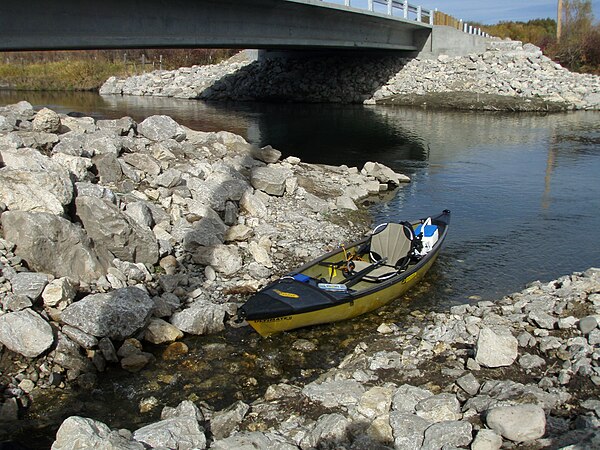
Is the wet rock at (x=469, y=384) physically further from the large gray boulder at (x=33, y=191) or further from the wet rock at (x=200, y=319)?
the large gray boulder at (x=33, y=191)

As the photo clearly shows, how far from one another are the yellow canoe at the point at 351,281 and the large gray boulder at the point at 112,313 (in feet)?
4.81

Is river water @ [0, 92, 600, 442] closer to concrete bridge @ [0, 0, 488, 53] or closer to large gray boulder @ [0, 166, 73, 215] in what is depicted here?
large gray boulder @ [0, 166, 73, 215]

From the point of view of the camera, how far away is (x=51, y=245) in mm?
9039

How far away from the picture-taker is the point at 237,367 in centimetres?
812

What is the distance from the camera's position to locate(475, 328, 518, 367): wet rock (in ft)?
24.1

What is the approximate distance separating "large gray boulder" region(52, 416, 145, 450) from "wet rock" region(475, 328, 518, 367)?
4.30 m

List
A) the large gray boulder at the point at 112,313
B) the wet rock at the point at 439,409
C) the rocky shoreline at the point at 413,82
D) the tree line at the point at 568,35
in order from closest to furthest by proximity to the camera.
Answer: the wet rock at the point at 439,409 → the large gray boulder at the point at 112,313 → the rocky shoreline at the point at 413,82 → the tree line at the point at 568,35

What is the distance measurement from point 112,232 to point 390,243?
17.1 ft

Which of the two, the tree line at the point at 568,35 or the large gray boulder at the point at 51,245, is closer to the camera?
the large gray boulder at the point at 51,245

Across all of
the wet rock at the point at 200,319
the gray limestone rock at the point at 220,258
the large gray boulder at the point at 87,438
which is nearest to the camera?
the large gray boulder at the point at 87,438

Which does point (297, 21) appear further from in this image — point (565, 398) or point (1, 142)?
point (565, 398)

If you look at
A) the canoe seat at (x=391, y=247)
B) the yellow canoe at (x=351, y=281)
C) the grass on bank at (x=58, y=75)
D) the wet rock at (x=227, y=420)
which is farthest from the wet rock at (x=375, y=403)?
the grass on bank at (x=58, y=75)

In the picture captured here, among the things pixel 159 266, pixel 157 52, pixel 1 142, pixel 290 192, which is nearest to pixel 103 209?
pixel 159 266

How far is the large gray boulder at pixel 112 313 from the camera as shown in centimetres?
812
